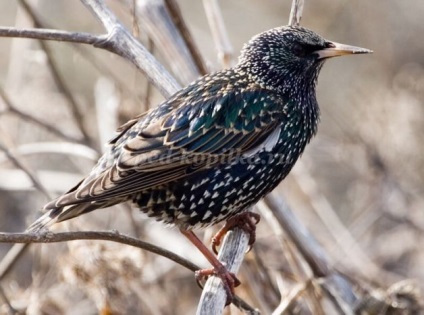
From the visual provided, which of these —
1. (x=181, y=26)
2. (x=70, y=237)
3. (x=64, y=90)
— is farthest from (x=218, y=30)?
(x=70, y=237)

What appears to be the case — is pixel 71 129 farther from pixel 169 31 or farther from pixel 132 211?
pixel 169 31

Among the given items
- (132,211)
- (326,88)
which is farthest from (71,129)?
(326,88)

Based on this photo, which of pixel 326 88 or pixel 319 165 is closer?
pixel 319 165

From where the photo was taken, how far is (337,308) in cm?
469

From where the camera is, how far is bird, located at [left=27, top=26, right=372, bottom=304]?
163 inches

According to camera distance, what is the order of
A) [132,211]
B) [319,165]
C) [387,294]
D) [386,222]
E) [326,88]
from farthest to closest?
1. [326,88]
2. [319,165]
3. [386,222]
4. [132,211]
5. [387,294]

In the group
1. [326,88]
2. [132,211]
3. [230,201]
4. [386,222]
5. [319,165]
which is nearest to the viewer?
[230,201]

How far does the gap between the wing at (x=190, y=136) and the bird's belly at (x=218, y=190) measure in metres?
0.05

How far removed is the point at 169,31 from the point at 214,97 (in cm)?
47

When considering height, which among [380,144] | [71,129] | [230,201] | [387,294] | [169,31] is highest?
[71,129]

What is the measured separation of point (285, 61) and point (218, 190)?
79 cm

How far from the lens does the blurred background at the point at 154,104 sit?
5.00 meters

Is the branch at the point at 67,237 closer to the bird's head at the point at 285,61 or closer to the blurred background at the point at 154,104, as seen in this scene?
the blurred background at the point at 154,104

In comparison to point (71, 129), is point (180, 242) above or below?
below
